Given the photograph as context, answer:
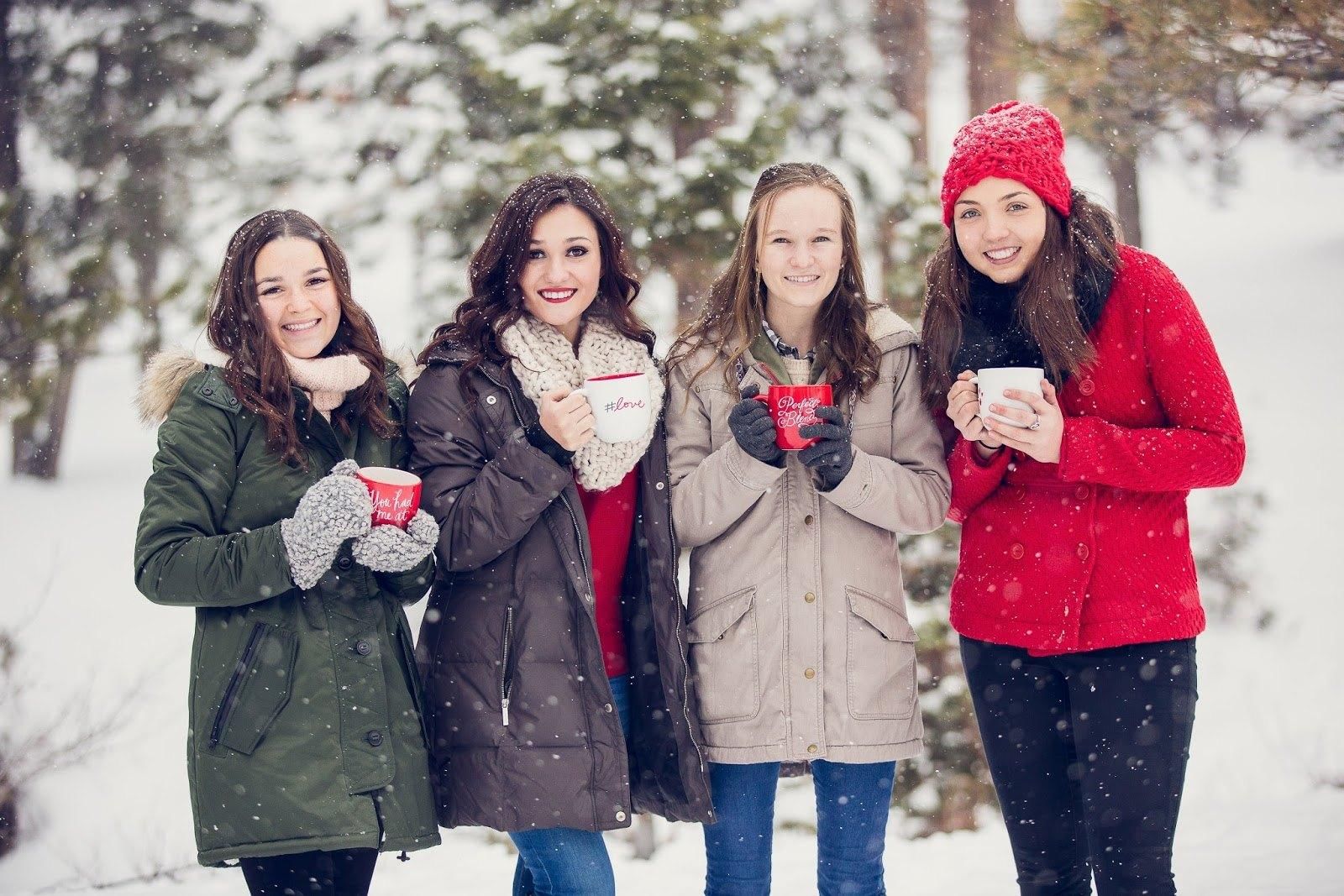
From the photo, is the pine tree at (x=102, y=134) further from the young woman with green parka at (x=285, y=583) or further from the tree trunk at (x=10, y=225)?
the young woman with green parka at (x=285, y=583)

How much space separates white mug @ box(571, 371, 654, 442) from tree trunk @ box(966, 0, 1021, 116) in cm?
545

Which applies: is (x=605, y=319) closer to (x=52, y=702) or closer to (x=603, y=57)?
(x=603, y=57)

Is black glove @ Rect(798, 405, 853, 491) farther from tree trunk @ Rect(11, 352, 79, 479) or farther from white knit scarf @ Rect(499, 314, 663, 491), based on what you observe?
tree trunk @ Rect(11, 352, 79, 479)

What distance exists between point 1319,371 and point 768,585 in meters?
9.89

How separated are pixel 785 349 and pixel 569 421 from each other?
2.33ft

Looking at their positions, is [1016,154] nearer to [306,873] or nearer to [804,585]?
[804,585]

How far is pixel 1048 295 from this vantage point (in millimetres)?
2693

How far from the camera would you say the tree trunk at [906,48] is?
27.2ft

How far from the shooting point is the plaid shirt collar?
2961 mm

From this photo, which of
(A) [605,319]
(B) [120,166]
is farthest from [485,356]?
(B) [120,166]

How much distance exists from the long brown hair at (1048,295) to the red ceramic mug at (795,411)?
408mm

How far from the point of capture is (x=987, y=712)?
2799 millimetres

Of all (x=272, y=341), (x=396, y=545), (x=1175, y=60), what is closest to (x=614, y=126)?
(x=1175, y=60)

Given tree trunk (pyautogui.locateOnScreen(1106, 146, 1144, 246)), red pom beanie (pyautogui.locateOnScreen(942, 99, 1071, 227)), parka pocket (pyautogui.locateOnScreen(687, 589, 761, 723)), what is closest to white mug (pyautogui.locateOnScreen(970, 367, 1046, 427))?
red pom beanie (pyautogui.locateOnScreen(942, 99, 1071, 227))
